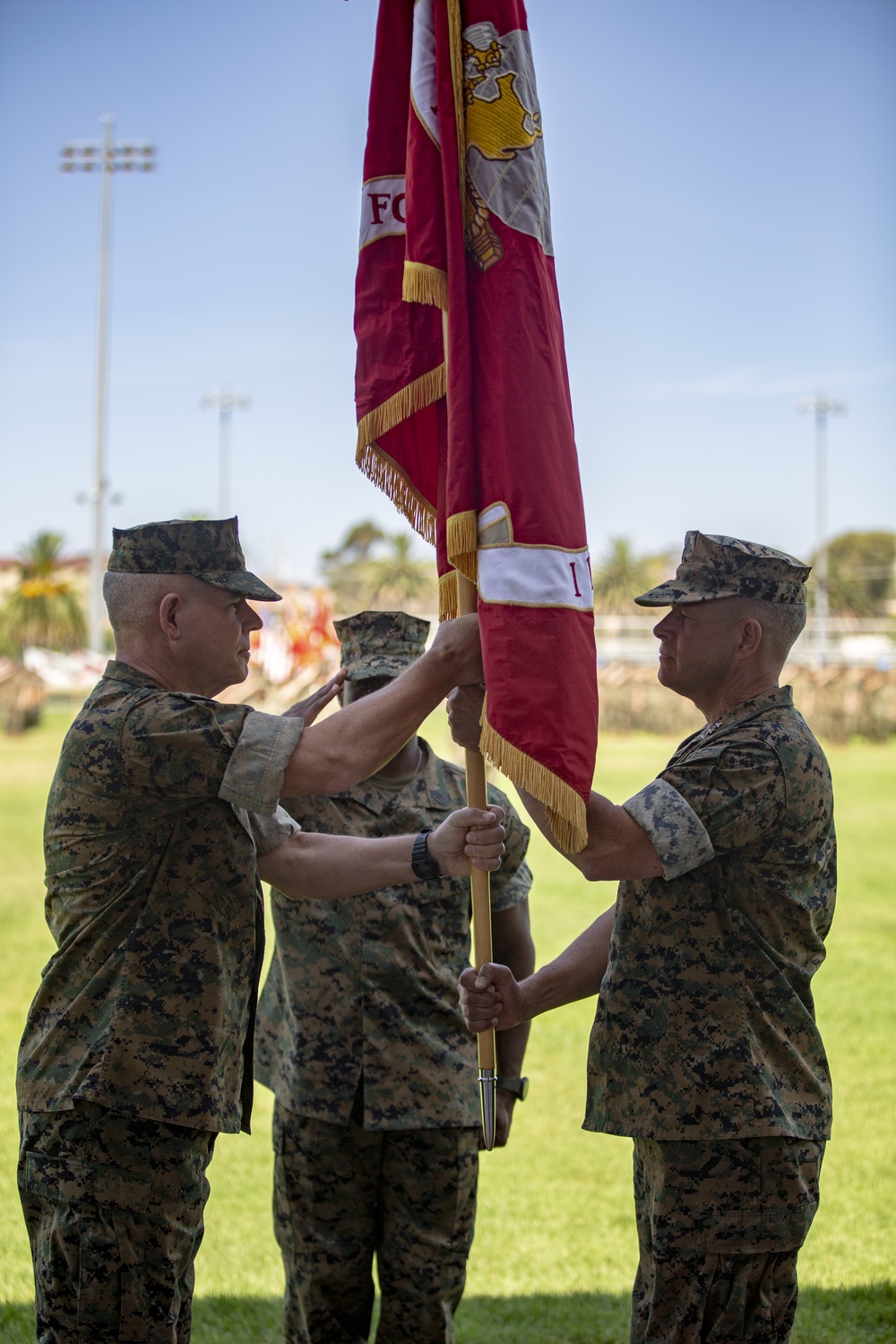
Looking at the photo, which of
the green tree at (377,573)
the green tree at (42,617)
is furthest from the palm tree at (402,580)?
the green tree at (42,617)

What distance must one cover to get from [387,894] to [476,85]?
233 centimetres

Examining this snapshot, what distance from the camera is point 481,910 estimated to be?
3.15 metres

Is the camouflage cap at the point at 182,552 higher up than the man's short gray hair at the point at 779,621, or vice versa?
the camouflage cap at the point at 182,552

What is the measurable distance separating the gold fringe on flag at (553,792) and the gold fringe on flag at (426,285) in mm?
1102

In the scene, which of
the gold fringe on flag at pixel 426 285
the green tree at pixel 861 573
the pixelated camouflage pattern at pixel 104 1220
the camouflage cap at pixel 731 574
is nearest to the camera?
the pixelated camouflage pattern at pixel 104 1220

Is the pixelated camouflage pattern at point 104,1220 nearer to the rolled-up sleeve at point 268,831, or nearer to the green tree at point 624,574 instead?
the rolled-up sleeve at point 268,831

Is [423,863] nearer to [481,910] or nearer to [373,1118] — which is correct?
[481,910]

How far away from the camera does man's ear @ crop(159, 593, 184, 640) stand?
9.83 feet

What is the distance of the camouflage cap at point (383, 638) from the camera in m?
4.11

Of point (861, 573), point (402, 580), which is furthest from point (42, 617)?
point (861, 573)

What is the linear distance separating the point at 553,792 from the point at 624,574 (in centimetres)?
7370

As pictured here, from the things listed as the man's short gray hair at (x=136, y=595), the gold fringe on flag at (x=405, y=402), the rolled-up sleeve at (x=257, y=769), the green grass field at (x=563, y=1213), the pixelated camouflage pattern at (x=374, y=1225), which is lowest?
the green grass field at (x=563, y=1213)

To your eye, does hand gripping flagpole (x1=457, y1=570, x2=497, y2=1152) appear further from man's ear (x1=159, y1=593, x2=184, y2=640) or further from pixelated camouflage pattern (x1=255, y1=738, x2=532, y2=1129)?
man's ear (x1=159, y1=593, x2=184, y2=640)

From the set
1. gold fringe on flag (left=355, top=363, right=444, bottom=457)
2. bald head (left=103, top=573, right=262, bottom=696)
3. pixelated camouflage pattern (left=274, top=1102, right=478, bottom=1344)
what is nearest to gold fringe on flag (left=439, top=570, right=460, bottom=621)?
gold fringe on flag (left=355, top=363, right=444, bottom=457)
